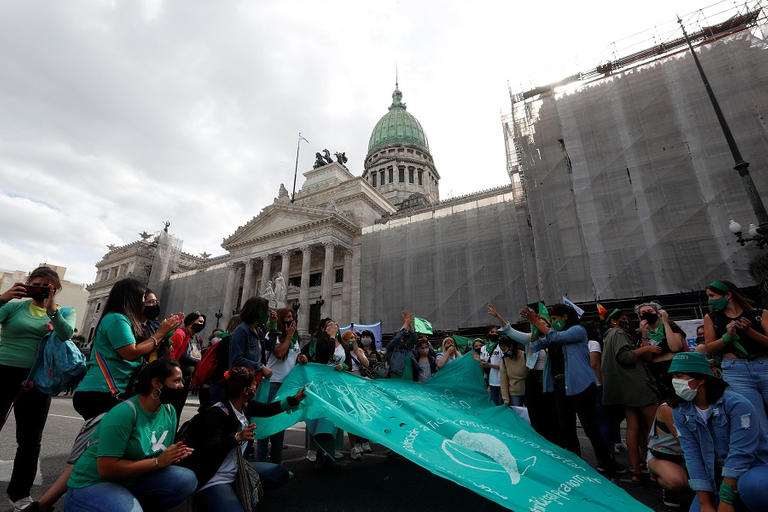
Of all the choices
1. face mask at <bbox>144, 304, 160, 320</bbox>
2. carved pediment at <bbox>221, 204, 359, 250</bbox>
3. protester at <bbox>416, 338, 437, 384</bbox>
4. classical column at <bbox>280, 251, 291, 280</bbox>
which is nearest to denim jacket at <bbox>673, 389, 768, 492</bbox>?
protester at <bbox>416, 338, 437, 384</bbox>

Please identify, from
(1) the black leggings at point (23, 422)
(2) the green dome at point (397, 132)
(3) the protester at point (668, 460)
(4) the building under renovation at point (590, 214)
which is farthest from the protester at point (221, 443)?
(2) the green dome at point (397, 132)

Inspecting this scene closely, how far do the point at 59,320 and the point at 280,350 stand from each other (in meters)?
2.52

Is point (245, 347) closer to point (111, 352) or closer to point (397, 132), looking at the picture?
point (111, 352)

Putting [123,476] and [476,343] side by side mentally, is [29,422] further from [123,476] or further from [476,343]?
[476,343]

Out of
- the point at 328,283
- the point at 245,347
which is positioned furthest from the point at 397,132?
the point at 245,347

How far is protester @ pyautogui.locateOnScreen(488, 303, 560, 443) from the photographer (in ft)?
17.9

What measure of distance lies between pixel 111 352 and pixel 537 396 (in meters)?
5.46

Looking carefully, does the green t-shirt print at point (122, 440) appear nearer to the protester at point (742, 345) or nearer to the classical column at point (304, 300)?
the protester at point (742, 345)

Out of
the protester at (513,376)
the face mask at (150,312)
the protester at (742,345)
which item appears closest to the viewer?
the protester at (742,345)

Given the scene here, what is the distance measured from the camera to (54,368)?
3498 millimetres

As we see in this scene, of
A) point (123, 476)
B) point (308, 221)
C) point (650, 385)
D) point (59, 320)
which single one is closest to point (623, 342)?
point (650, 385)

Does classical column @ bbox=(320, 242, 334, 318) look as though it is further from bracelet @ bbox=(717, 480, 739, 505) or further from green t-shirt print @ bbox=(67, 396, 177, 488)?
bracelet @ bbox=(717, 480, 739, 505)

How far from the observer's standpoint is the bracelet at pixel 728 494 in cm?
260

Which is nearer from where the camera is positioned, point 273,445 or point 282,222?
point 273,445
